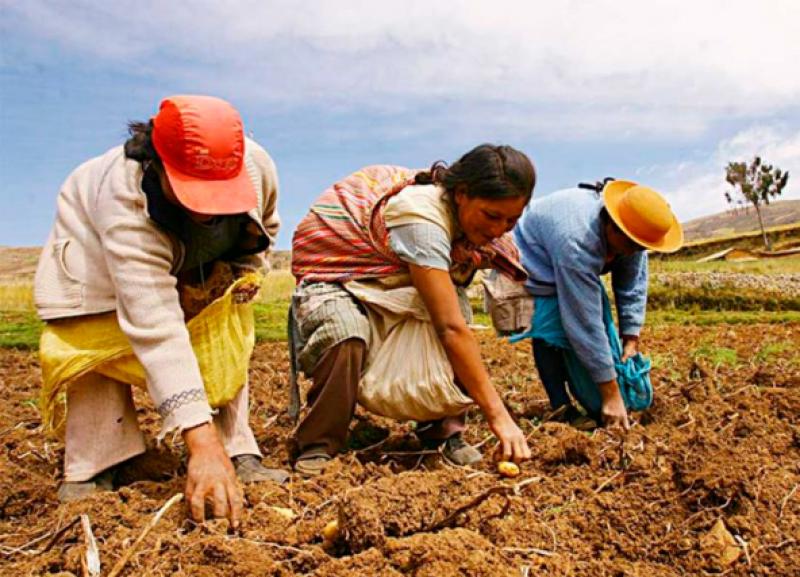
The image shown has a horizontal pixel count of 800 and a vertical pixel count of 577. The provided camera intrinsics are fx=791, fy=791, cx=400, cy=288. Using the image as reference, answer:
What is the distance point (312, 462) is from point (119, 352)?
744 mm

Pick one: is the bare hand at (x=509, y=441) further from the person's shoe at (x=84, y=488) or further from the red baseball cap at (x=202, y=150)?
the person's shoe at (x=84, y=488)

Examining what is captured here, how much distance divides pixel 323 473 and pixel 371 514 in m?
0.77

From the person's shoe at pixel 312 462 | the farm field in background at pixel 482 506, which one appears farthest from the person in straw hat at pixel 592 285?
the person's shoe at pixel 312 462

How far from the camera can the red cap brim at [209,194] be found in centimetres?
217

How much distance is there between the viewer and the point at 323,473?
8.70 feet

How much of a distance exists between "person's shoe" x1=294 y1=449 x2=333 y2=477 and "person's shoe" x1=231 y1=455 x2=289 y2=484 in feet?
0.18

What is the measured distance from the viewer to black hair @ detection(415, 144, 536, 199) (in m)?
2.55

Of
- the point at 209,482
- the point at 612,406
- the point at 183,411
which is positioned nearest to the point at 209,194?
the point at 183,411

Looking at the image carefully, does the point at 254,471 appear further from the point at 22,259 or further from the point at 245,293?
the point at 22,259

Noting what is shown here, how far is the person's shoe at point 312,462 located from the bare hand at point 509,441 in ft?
1.95

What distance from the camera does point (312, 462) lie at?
273cm

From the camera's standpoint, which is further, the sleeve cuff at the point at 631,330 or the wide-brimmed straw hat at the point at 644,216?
the sleeve cuff at the point at 631,330

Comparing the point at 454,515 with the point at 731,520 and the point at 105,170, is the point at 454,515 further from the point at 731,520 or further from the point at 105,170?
the point at 105,170

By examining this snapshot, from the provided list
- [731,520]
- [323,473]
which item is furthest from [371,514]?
[731,520]
